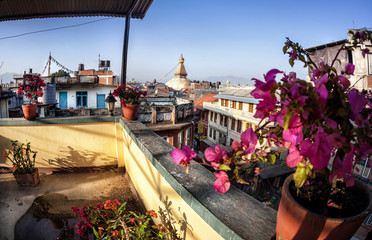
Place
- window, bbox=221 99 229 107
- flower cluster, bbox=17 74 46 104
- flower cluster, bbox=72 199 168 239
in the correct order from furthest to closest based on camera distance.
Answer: window, bbox=221 99 229 107
flower cluster, bbox=17 74 46 104
flower cluster, bbox=72 199 168 239

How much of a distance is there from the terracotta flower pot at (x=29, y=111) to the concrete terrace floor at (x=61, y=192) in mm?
1240

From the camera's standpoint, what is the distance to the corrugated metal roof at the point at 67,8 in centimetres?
429

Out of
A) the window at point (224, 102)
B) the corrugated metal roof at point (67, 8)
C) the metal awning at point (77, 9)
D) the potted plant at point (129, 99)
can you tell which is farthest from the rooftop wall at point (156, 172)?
the window at point (224, 102)

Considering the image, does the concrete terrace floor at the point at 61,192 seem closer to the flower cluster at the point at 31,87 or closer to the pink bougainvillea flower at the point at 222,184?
the flower cluster at the point at 31,87

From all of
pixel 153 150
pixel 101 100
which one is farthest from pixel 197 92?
pixel 153 150

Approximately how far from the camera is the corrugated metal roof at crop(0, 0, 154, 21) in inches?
169

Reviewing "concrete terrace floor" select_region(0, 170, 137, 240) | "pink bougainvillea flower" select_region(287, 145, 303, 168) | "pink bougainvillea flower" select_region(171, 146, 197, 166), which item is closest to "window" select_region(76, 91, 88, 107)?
"concrete terrace floor" select_region(0, 170, 137, 240)

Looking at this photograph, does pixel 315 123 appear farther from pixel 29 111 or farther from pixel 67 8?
pixel 67 8

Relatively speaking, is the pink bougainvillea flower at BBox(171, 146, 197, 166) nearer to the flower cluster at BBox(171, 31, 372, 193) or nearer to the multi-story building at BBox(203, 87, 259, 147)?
the flower cluster at BBox(171, 31, 372, 193)

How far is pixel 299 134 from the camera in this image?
2.19 ft

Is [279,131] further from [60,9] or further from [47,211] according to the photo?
[60,9]

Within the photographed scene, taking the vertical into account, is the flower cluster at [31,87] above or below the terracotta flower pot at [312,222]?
above

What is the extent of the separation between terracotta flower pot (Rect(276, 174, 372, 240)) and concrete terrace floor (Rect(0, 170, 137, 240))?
2.94 m

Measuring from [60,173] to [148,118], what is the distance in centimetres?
336
